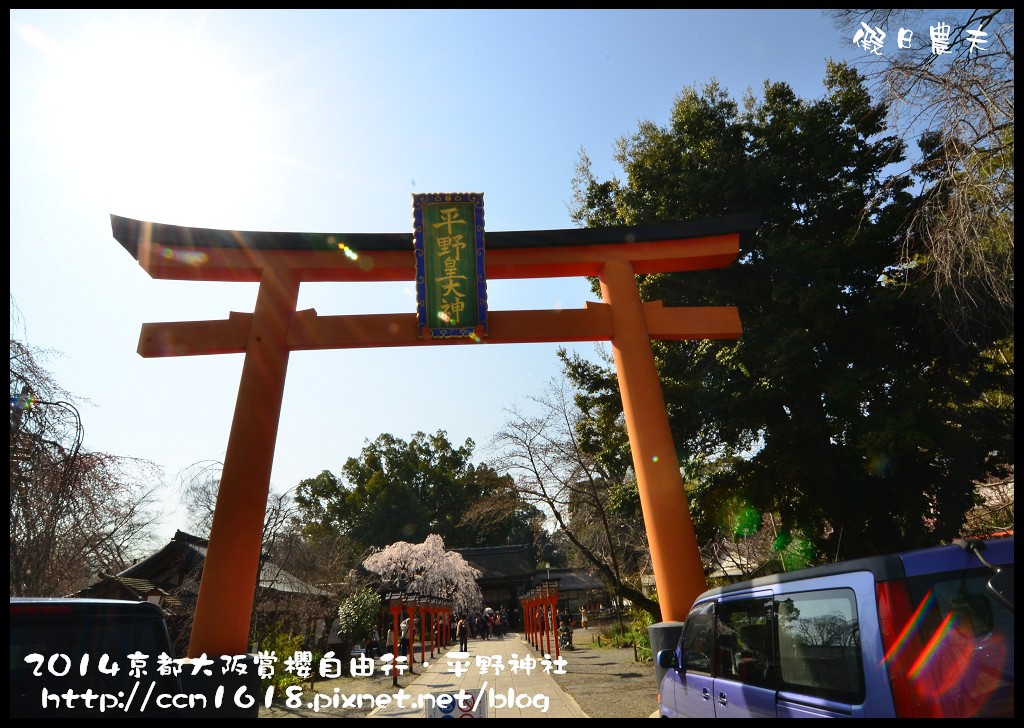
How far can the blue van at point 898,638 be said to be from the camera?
2.68 metres

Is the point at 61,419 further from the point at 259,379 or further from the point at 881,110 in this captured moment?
the point at 881,110

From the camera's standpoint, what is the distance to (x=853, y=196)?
11.6 meters

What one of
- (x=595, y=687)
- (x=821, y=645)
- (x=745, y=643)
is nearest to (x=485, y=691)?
(x=745, y=643)

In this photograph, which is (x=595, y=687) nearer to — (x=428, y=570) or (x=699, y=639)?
(x=699, y=639)

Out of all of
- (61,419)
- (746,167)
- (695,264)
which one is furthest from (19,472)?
(746,167)

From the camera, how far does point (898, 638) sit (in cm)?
279

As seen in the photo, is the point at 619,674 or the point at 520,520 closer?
the point at 619,674

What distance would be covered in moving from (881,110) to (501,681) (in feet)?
39.2

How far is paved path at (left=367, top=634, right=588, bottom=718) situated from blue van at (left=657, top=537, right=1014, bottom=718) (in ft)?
7.95

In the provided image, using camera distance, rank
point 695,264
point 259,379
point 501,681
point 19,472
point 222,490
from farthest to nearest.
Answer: point 501,681
point 695,264
point 259,379
point 222,490
point 19,472

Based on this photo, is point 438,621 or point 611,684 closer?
point 611,684

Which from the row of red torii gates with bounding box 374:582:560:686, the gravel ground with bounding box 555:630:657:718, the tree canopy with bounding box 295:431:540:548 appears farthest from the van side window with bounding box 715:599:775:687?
the tree canopy with bounding box 295:431:540:548

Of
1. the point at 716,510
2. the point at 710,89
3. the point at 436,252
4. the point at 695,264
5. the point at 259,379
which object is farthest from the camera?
the point at 710,89

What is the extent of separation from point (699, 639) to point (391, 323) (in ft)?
20.5
